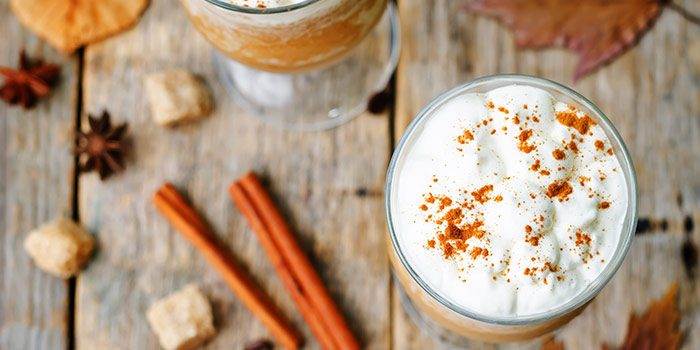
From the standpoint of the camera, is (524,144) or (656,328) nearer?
(524,144)

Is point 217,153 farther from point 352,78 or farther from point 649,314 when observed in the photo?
point 649,314

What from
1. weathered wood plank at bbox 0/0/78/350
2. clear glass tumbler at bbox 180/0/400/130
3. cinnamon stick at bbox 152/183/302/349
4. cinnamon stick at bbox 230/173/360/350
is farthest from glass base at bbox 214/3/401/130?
weathered wood plank at bbox 0/0/78/350

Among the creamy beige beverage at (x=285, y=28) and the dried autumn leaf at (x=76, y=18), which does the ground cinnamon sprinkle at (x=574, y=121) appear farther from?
the dried autumn leaf at (x=76, y=18)

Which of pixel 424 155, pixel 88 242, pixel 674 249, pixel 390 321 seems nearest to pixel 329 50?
pixel 424 155

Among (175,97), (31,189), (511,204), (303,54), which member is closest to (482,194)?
(511,204)

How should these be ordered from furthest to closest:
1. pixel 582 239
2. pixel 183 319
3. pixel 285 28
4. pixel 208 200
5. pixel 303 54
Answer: pixel 208 200 → pixel 183 319 → pixel 303 54 → pixel 285 28 → pixel 582 239

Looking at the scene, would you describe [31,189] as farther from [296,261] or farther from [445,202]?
[445,202]

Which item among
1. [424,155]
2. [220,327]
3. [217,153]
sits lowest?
[220,327]
